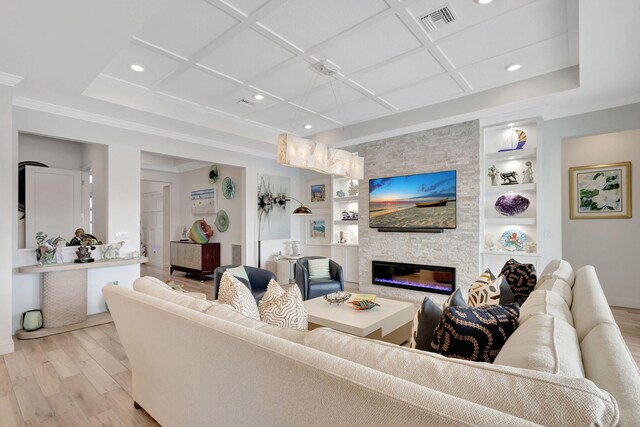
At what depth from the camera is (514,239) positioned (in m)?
4.33

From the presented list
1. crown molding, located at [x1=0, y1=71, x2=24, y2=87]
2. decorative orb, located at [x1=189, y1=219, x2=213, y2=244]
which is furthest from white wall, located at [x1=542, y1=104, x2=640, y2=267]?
decorative orb, located at [x1=189, y1=219, x2=213, y2=244]

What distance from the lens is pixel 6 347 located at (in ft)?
9.53

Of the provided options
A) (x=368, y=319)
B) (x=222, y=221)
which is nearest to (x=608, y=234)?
(x=368, y=319)

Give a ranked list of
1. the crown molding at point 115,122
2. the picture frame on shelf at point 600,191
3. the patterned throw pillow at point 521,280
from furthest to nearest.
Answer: the picture frame on shelf at point 600,191 → the crown molding at point 115,122 → the patterned throw pillow at point 521,280

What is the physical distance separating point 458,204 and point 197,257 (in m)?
5.27

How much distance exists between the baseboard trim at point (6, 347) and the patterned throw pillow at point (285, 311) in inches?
109

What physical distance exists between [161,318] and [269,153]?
16.3ft

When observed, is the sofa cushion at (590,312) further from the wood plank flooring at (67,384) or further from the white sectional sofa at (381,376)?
the wood plank flooring at (67,384)

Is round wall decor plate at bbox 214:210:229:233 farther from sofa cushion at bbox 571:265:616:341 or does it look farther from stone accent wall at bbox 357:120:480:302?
sofa cushion at bbox 571:265:616:341

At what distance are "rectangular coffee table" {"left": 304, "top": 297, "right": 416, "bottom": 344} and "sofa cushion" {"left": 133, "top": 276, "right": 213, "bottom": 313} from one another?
136 centimetres

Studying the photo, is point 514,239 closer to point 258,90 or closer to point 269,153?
point 258,90

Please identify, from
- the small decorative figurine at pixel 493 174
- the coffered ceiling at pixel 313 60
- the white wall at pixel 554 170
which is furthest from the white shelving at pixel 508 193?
the coffered ceiling at pixel 313 60

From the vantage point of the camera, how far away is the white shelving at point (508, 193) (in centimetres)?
412

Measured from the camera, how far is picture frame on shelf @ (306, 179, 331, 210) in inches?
260
